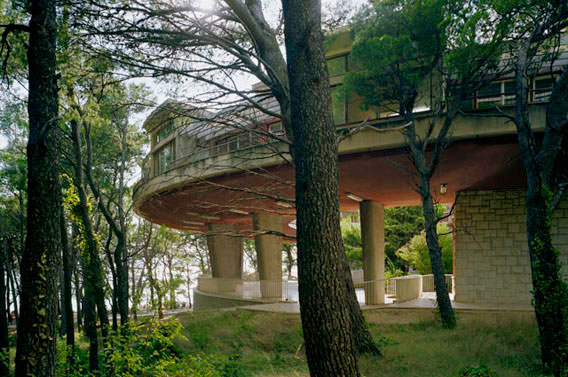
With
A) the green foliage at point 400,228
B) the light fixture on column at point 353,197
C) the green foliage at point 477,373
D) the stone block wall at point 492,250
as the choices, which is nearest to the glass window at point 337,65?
the light fixture on column at point 353,197

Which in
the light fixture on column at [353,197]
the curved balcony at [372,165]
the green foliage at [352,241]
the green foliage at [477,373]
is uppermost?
the curved balcony at [372,165]

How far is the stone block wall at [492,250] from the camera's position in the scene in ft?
58.0

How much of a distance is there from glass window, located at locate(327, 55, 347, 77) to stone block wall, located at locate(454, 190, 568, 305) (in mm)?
7679

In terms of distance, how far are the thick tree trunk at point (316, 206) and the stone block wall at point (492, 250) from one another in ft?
47.2

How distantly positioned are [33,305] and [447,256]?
26795 millimetres

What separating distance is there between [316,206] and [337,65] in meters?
14.1

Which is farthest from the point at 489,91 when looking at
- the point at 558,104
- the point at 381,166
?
the point at 558,104

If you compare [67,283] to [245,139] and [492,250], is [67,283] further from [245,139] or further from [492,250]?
[492,250]

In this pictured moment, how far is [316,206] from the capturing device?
525 centimetres

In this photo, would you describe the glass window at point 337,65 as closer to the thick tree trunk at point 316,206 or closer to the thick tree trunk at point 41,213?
the thick tree trunk at point 316,206

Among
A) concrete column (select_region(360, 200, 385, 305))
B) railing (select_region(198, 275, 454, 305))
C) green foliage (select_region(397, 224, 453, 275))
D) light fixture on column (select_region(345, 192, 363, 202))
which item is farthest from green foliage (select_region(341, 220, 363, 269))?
light fixture on column (select_region(345, 192, 363, 202))

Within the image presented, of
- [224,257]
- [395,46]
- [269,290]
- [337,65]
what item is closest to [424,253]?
[269,290]

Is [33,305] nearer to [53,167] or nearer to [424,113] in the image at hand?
[53,167]

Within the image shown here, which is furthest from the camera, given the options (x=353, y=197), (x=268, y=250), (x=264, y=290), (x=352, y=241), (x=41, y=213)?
(x=352, y=241)
